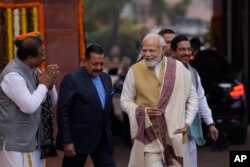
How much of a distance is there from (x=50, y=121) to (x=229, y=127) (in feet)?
20.4

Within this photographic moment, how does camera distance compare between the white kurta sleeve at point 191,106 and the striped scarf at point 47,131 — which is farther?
the white kurta sleeve at point 191,106

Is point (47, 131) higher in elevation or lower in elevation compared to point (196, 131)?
higher

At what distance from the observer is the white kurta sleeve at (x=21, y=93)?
7223 mm

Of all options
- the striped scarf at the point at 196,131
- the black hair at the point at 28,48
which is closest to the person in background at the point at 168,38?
the striped scarf at the point at 196,131

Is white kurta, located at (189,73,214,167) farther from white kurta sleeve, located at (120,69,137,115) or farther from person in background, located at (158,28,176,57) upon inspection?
white kurta sleeve, located at (120,69,137,115)

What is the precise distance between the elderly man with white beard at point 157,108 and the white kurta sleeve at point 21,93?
931 millimetres

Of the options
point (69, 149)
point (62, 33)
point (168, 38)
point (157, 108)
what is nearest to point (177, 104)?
point (157, 108)

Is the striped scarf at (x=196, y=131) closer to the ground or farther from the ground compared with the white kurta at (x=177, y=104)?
closer to the ground

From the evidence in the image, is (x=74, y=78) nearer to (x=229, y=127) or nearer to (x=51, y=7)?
(x=51, y=7)

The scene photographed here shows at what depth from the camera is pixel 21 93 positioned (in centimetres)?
724

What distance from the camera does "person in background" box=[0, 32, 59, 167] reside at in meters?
7.27

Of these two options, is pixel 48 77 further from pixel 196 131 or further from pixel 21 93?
pixel 196 131

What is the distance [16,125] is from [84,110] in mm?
941

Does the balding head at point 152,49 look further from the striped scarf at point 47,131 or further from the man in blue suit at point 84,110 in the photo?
the striped scarf at point 47,131
